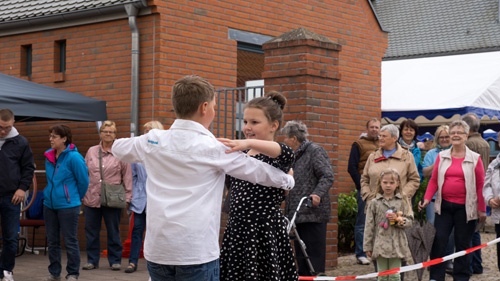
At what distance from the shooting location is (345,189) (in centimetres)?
1450

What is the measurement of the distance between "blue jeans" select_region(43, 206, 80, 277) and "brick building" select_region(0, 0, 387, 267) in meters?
2.98

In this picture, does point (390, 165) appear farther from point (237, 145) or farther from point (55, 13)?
point (55, 13)

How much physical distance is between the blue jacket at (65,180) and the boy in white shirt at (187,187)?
5.29 m

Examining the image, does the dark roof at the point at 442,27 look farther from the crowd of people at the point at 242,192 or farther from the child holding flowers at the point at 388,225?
the child holding flowers at the point at 388,225

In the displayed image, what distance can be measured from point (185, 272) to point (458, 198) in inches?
213

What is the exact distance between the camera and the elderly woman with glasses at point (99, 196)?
11.0 meters

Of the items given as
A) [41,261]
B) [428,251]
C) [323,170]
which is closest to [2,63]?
[41,261]

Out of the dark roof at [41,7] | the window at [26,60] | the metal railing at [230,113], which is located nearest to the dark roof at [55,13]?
A: the dark roof at [41,7]

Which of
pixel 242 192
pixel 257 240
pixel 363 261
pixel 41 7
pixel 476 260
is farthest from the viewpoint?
pixel 41 7

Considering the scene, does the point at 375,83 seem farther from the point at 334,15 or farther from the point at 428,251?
the point at 428,251

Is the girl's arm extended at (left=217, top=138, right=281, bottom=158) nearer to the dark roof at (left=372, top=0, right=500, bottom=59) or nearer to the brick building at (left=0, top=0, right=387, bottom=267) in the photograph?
the brick building at (left=0, top=0, right=387, bottom=267)


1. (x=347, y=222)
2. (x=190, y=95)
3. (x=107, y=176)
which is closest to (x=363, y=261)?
(x=347, y=222)

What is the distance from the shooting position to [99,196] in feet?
35.9

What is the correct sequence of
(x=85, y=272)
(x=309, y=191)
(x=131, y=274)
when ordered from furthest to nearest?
(x=85, y=272) → (x=131, y=274) → (x=309, y=191)
